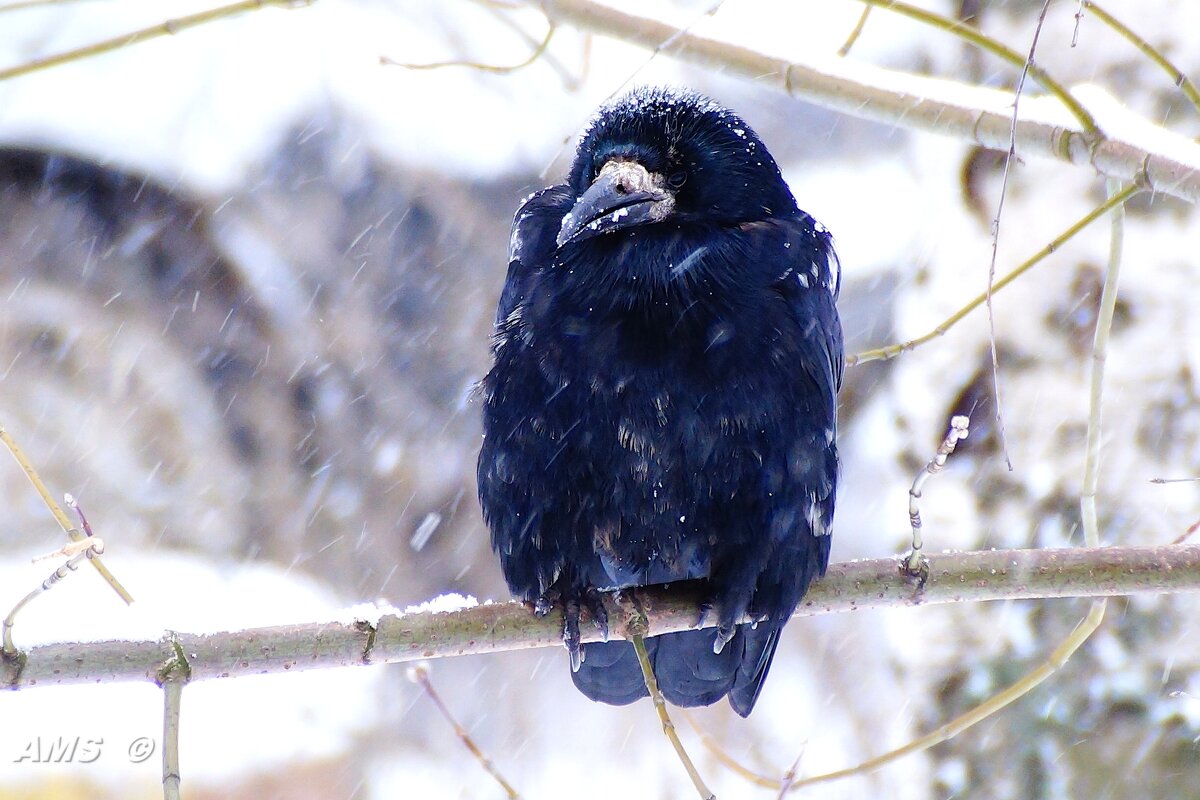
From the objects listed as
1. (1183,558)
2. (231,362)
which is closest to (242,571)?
(231,362)

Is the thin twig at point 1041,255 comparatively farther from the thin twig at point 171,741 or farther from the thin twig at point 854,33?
the thin twig at point 171,741

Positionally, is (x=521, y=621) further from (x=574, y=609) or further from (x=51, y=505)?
(x=51, y=505)

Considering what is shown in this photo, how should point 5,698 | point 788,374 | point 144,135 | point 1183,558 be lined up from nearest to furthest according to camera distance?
1. point 1183,558
2. point 788,374
3. point 5,698
4. point 144,135

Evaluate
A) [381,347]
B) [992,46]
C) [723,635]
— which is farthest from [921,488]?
[381,347]

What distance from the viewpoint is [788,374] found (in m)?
2.49

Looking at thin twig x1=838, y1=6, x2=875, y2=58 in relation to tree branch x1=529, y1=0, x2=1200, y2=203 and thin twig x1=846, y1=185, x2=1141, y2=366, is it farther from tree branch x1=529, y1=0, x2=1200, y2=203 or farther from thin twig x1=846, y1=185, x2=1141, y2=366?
thin twig x1=846, y1=185, x2=1141, y2=366

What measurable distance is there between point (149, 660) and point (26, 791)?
340 cm

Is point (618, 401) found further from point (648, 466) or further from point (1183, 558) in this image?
point (1183, 558)

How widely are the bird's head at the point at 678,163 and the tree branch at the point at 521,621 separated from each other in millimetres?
881

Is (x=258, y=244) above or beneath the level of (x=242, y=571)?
above

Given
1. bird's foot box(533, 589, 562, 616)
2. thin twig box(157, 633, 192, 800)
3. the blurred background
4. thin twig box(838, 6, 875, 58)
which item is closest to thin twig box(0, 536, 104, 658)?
thin twig box(157, 633, 192, 800)

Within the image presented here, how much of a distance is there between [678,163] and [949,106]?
63 cm

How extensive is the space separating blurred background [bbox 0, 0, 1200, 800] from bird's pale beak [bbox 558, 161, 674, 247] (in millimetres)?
2060

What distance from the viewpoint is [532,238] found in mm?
2775
